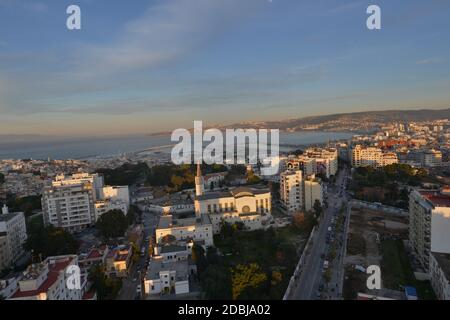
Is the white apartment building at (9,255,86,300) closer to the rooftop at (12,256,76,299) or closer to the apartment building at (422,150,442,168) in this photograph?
the rooftop at (12,256,76,299)

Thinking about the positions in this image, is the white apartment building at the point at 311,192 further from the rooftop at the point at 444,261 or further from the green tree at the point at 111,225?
the green tree at the point at 111,225

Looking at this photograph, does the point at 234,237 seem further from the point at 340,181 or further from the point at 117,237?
the point at 340,181

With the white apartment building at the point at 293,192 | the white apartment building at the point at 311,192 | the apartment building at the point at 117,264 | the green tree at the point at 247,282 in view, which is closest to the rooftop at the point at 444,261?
the green tree at the point at 247,282

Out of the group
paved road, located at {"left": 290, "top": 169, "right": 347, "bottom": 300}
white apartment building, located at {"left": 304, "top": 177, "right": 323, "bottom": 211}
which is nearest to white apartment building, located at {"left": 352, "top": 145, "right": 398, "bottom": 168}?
paved road, located at {"left": 290, "top": 169, "right": 347, "bottom": 300}

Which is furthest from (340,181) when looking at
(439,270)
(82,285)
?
(82,285)

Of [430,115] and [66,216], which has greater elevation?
[430,115]

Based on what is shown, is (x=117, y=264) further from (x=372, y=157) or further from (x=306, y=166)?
(x=372, y=157)
